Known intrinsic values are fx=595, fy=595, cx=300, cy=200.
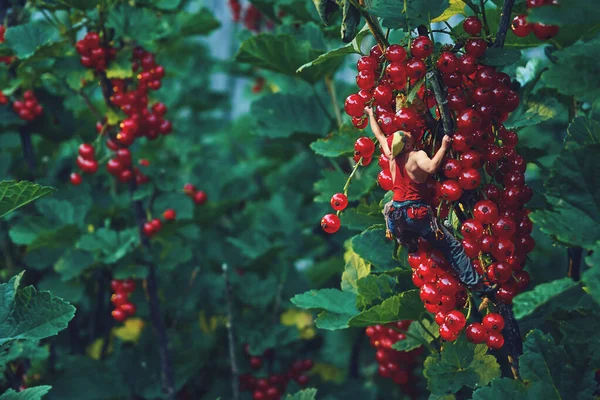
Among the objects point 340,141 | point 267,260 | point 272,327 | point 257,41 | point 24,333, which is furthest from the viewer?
point 267,260

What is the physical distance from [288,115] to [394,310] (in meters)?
0.84

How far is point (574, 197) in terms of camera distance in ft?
2.50

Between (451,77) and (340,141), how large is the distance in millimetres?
372

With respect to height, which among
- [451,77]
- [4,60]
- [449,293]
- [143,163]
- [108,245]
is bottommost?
[108,245]

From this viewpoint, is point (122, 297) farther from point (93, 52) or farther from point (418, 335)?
point (418, 335)

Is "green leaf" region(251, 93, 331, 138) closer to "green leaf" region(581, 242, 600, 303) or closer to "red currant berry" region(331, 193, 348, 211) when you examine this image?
"red currant berry" region(331, 193, 348, 211)

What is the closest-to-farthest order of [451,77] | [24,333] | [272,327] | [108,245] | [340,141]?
[451,77] → [24,333] → [340,141] → [108,245] → [272,327]

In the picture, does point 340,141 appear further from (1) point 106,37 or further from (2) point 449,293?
(1) point 106,37

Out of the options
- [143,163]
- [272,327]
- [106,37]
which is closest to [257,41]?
[106,37]

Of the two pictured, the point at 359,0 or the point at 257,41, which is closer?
the point at 359,0

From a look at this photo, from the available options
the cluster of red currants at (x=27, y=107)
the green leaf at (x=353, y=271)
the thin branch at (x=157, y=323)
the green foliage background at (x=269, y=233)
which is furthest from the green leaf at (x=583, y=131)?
the cluster of red currants at (x=27, y=107)

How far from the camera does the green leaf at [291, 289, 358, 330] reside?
1.06m

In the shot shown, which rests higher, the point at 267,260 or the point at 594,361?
the point at 594,361

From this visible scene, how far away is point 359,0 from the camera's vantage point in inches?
34.5
